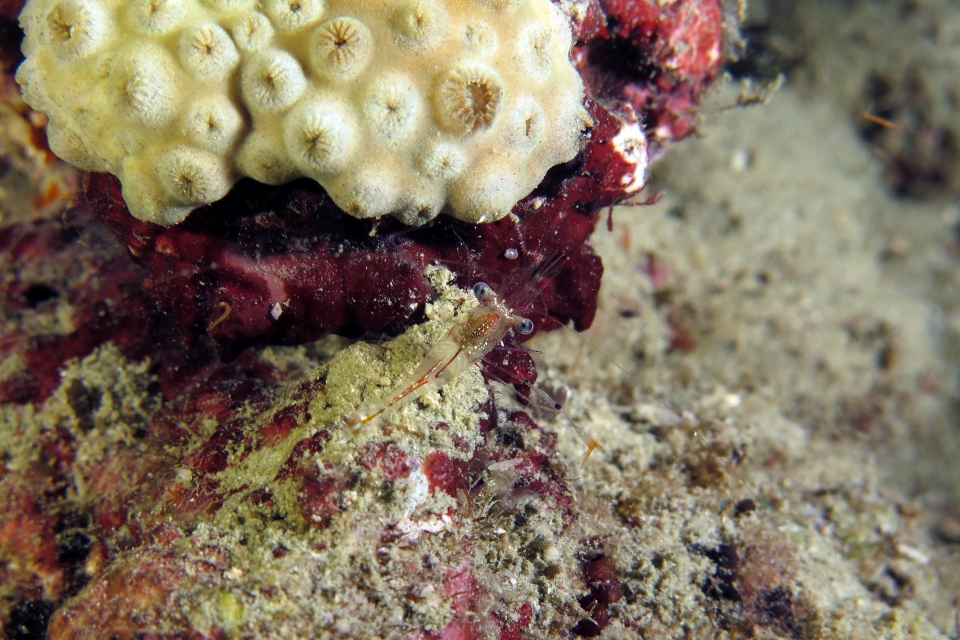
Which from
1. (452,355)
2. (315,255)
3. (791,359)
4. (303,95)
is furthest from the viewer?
(791,359)

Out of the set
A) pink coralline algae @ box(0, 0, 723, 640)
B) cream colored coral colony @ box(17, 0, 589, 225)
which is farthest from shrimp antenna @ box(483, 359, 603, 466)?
cream colored coral colony @ box(17, 0, 589, 225)

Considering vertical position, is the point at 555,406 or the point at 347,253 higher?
the point at 347,253

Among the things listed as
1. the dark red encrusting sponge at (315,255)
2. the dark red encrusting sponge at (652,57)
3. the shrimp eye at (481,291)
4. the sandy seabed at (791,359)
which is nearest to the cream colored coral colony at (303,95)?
the dark red encrusting sponge at (315,255)

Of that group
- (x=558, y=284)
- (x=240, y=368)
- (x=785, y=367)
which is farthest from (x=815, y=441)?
(x=240, y=368)

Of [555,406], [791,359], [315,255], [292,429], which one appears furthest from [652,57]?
[791,359]

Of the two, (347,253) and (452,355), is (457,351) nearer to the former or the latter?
(452,355)

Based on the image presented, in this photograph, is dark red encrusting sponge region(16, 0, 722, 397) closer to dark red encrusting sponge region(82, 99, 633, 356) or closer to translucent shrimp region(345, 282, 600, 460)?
dark red encrusting sponge region(82, 99, 633, 356)

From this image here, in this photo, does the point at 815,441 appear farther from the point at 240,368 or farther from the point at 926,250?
the point at 240,368

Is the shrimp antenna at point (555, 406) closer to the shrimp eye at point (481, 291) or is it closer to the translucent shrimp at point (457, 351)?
the translucent shrimp at point (457, 351)
